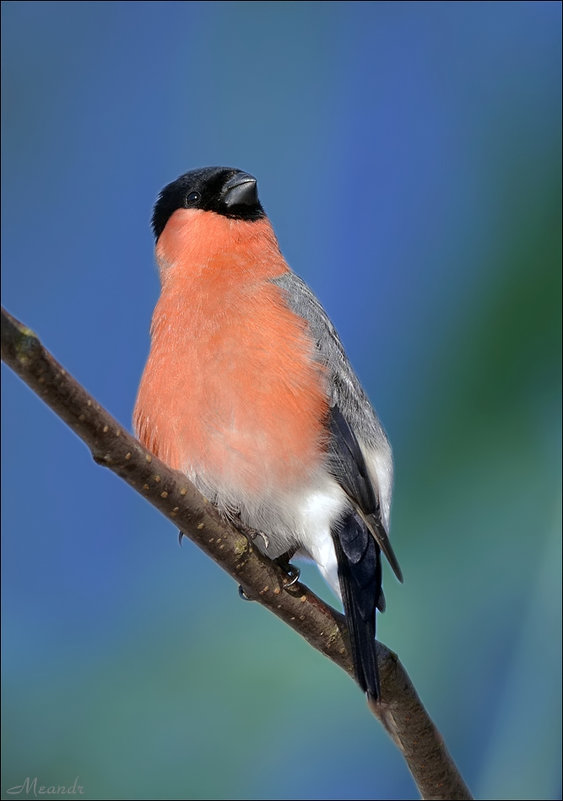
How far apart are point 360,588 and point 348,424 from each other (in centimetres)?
51

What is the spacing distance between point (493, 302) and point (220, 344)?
68.5 inches

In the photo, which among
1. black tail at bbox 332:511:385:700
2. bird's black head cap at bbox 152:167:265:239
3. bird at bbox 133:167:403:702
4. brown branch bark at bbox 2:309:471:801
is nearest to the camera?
brown branch bark at bbox 2:309:471:801

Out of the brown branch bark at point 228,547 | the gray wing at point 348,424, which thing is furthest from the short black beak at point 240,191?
the brown branch bark at point 228,547

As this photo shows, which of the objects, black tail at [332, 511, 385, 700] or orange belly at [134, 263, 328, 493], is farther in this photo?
orange belly at [134, 263, 328, 493]

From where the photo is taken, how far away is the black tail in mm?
2635

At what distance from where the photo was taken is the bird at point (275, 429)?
9.62ft

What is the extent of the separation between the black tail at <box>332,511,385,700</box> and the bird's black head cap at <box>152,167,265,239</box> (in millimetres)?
1338

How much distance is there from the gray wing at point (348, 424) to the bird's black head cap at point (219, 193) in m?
0.39

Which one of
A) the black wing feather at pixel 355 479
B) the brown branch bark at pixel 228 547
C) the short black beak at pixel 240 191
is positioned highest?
the short black beak at pixel 240 191

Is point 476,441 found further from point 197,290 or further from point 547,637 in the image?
point 197,290

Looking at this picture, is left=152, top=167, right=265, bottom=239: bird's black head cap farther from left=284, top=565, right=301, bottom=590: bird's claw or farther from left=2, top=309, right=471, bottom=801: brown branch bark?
left=2, top=309, right=471, bottom=801: brown branch bark

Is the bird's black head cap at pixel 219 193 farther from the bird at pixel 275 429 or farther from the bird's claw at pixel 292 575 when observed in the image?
the bird's claw at pixel 292 575

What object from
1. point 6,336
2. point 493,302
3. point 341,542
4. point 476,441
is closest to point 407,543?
point 476,441

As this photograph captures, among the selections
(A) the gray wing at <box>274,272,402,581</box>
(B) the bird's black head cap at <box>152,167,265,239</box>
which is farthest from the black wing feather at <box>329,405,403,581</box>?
(B) the bird's black head cap at <box>152,167,265,239</box>
